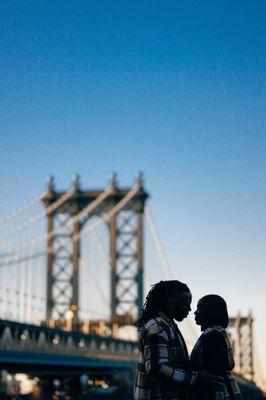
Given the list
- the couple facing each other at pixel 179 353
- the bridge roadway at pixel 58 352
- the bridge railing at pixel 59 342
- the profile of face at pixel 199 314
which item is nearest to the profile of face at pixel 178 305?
the couple facing each other at pixel 179 353

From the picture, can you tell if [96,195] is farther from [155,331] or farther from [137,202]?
[155,331]

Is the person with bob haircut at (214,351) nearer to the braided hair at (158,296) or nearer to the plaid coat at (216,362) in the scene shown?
the plaid coat at (216,362)

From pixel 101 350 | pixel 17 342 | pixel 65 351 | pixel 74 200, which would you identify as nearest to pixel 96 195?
pixel 74 200

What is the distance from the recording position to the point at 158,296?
5375mm

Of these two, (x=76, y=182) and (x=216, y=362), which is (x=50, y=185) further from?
(x=216, y=362)

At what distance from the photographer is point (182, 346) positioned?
5.27m

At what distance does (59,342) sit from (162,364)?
142 feet

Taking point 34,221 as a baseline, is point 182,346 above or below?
below

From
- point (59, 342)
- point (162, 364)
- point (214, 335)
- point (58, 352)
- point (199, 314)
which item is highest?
point (59, 342)

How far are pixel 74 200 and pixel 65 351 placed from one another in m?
17.3

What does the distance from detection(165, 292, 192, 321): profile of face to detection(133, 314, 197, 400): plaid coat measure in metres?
0.04

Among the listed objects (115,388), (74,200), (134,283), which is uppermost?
(74,200)

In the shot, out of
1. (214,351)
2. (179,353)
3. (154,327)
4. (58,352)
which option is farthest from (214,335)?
(58,352)

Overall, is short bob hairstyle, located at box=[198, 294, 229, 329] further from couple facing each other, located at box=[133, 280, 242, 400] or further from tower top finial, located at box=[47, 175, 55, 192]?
tower top finial, located at box=[47, 175, 55, 192]
